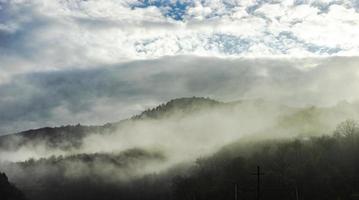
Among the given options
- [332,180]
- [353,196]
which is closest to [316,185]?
[332,180]

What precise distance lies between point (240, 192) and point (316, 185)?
2846 centimetres

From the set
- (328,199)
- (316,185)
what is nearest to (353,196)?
(328,199)

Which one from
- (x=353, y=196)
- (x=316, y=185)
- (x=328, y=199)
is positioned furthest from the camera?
(x=316, y=185)

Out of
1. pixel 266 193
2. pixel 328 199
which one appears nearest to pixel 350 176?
pixel 328 199

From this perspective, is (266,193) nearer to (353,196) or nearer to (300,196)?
(300,196)

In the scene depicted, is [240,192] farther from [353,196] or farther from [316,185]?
[353,196]

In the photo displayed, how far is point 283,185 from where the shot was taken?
650 ft

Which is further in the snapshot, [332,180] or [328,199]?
[332,180]

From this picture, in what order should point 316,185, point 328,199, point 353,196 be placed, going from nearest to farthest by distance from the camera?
point 353,196 → point 328,199 → point 316,185

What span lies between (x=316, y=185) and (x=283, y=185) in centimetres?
1212

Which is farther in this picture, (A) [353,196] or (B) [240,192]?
(B) [240,192]

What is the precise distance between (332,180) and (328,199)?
17501mm

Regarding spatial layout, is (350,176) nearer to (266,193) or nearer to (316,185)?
(316,185)

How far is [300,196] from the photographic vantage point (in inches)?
7392
